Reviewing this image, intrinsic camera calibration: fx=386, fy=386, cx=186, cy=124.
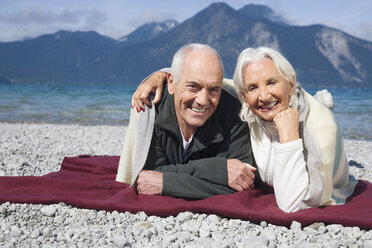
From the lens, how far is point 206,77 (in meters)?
3.98

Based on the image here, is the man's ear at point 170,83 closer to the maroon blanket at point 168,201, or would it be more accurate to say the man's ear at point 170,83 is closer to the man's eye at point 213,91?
the man's eye at point 213,91

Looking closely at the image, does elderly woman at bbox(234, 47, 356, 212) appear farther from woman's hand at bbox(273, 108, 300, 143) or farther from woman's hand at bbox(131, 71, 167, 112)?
woman's hand at bbox(131, 71, 167, 112)

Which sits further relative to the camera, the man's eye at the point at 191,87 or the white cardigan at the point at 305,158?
the man's eye at the point at 191,87

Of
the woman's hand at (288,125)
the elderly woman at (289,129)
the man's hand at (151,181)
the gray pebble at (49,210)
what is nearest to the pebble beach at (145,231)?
the gray pebble at (49,210)

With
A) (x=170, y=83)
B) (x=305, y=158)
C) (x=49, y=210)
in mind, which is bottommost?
(x=49, y=210)

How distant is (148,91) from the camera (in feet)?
14.4

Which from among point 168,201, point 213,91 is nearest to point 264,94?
point 213,91

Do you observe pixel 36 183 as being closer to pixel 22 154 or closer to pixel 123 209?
pixel 123 209

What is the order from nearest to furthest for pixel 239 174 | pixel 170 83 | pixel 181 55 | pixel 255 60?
pixel 255 60
pixel 181 55
pixel 239 174
pixel 170 83

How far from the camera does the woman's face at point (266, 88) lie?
12.4 ft

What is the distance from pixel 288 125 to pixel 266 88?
1.38ft

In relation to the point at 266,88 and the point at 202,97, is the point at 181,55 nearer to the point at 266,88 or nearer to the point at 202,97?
the point at 202,97

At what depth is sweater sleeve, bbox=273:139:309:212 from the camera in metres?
3.69

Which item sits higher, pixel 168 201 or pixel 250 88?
pixel 250 88
